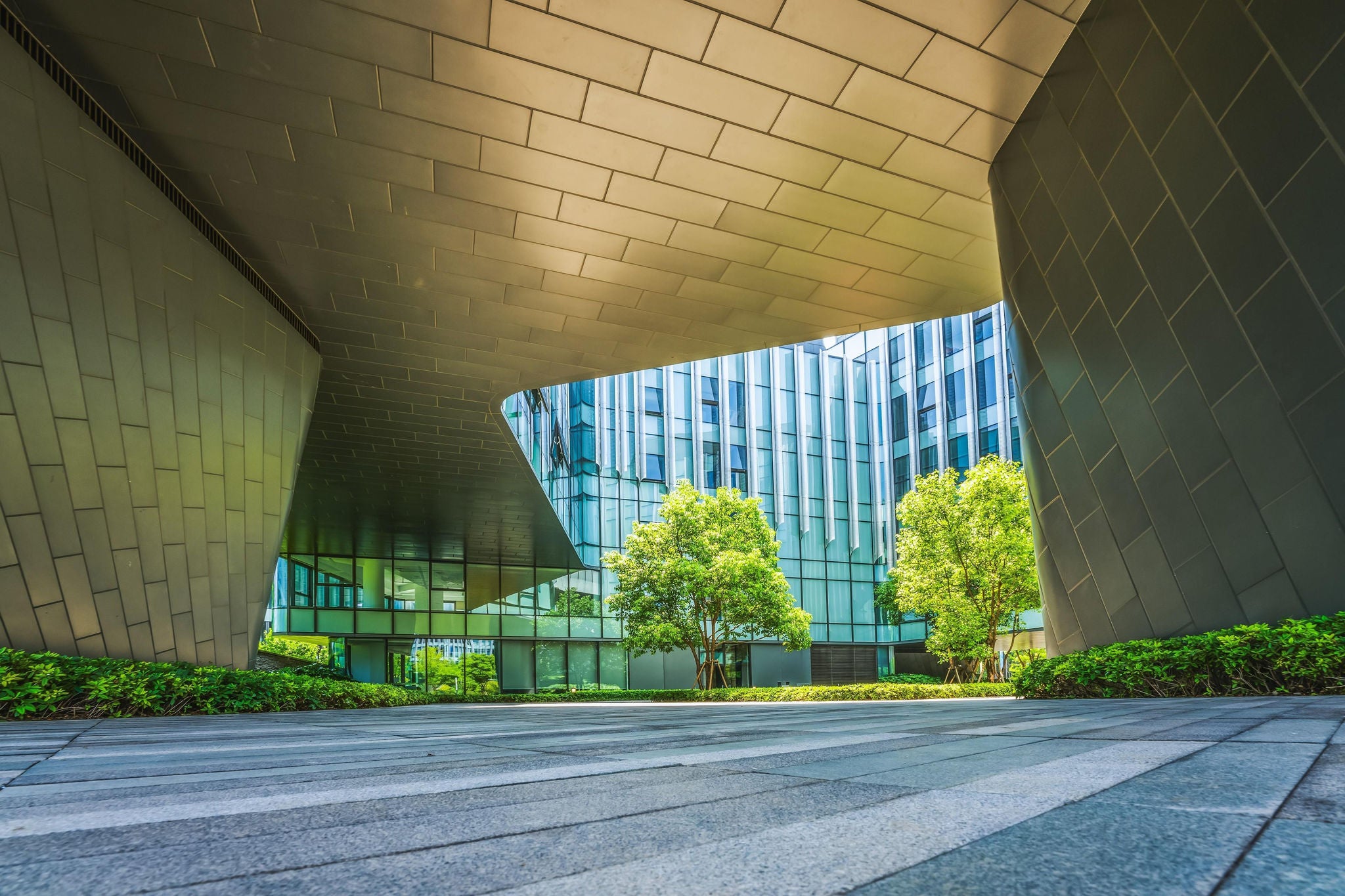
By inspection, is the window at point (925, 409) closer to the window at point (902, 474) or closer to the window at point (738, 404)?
the window at point (902, 474)

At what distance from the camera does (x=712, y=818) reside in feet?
7.65

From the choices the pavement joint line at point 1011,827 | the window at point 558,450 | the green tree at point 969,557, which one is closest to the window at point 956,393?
the green tree at point 969,557

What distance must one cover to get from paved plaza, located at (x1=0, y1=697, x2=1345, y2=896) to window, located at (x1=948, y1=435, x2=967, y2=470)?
40.7m

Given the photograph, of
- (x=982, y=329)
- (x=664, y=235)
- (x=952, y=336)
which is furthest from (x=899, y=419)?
(x=664, y=235)

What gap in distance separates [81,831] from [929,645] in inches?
1233

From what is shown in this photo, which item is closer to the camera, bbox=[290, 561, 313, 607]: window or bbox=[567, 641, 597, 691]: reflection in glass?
bbox=[290, 561, 313, 607]: window

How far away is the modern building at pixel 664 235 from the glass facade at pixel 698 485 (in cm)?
1516

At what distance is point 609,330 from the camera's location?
1648 centimetres

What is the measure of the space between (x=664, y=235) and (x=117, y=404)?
8.67m

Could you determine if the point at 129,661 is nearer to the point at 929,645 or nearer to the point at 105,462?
the point at 105,462

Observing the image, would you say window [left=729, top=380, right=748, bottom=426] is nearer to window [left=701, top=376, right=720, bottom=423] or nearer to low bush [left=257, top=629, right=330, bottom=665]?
window [left=701, top=376, right=720, bottom=423]

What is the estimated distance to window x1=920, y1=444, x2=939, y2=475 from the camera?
4528cm

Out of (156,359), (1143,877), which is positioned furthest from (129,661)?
(1143,877)

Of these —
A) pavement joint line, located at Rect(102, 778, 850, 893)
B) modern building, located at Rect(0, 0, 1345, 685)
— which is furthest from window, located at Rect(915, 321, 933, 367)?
pavement joint line, located at Rect(102, 778, 850, 893)
